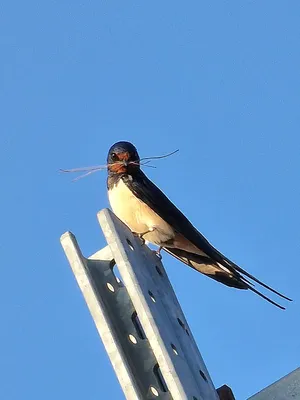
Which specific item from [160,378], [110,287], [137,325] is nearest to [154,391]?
[160,378]

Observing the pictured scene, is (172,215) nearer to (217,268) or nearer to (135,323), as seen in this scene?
(217,268)

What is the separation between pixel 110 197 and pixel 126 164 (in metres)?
0.14

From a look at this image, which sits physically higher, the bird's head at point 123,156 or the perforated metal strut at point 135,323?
the bird's head at point 123,156

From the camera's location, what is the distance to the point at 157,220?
12.6ft

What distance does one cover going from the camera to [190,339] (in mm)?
2199

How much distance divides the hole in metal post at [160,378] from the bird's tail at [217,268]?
59.6 inches

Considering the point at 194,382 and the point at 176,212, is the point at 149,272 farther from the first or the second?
the point at 176,212

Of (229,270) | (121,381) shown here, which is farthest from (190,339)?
(229,270)

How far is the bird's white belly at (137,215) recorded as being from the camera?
3.83m

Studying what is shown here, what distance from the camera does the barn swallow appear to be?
377 cm

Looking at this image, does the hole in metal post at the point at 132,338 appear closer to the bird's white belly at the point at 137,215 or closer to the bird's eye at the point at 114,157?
the bird's white belly at the point at 137,215

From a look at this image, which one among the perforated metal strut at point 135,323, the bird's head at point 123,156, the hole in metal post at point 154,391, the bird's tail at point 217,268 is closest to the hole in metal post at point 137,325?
the perforated metal strut at point 135,323

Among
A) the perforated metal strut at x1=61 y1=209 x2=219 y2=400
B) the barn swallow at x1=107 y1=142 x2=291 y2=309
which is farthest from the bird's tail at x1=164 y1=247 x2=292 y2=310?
the perforated metal strut at x1=61 y1=209 x2=219 y2=400

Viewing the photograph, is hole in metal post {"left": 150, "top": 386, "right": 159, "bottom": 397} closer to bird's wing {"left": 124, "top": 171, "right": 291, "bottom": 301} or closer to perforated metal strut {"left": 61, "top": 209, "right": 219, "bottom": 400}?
perforated metal strut {"left": 61, "top": 209, "right": 219, "bottom": 400}
